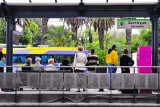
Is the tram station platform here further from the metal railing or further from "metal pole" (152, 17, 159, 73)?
"metal pole" (152, 17, 159, 73)

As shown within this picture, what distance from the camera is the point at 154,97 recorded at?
8578 millimetres

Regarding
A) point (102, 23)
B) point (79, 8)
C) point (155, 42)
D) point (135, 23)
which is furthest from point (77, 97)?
point (102, 23)

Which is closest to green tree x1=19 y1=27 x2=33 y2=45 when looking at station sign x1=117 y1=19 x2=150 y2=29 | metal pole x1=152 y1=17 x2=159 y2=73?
station sign x1=117 y1=19 x2=150 y2=29

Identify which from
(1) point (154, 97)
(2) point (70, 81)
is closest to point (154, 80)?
(1) point (154, 97)

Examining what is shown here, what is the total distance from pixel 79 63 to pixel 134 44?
40784mm

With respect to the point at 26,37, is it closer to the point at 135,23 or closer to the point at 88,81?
the point at 135,23

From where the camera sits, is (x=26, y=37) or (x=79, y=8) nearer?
(x=79, y=8)

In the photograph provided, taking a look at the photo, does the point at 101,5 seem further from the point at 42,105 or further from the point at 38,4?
the point at 42,105

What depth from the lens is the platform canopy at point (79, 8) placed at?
10.4m

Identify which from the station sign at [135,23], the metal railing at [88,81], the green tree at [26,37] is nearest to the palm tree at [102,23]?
the green tree at [26,37]

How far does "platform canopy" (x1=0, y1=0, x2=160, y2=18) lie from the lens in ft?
34.0

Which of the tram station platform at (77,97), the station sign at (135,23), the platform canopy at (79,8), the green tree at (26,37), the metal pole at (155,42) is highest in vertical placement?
the green tree at (26,37)

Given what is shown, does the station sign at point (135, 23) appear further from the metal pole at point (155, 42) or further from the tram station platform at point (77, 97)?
the tram station platform at point (77, 97)

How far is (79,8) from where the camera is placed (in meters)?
10.5
